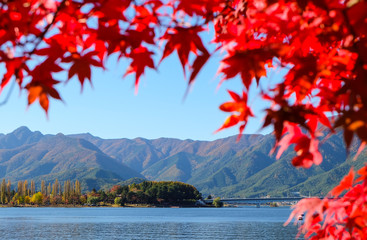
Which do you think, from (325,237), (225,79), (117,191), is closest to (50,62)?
(225,79)

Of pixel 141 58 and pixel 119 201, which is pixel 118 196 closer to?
pixel 119 201

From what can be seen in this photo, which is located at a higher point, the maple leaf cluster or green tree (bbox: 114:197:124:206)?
the maple leaf cluster

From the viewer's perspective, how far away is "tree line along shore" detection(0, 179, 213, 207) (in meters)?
167

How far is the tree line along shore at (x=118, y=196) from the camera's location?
547ft

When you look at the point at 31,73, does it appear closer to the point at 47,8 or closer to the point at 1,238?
the point at 47,8

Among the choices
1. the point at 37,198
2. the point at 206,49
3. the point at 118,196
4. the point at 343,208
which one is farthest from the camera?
the point at 37,198

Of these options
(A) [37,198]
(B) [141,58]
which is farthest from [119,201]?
(B) [141,58]

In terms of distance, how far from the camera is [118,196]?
6718 inches

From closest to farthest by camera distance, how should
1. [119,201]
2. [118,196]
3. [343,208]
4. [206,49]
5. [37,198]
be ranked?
[206,49] → [343,208] → [119,201] → [118,196] → [37,198]

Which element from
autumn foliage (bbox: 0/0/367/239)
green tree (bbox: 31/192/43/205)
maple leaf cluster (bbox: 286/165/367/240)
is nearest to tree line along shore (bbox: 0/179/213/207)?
green tree (bbox: 31/192/43/205)

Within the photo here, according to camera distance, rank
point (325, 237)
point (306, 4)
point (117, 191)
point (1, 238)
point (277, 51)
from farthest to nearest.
A: point (117, 191)
point (1, 238)
point (325, 237)
point (306, 4)
point (277, 51)

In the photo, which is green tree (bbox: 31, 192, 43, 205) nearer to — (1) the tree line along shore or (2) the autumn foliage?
(1) the tree line along shore

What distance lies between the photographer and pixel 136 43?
1932 mm

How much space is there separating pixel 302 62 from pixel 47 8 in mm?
1280
